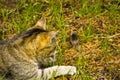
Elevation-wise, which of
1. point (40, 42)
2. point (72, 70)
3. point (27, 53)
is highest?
point (40, 42)

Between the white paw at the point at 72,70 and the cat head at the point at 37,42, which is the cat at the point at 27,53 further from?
the white paw at the point at 72,70

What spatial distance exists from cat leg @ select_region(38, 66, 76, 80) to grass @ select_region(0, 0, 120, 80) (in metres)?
0.05

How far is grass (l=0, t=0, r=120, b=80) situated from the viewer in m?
3.92

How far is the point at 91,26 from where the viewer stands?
4.34 m

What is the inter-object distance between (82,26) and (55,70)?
0.89 metres

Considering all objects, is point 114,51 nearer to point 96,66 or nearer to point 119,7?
point 96,66

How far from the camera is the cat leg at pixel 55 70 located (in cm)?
373

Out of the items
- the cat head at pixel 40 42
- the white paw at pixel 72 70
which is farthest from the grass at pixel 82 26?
the cat head at pixel 40 42

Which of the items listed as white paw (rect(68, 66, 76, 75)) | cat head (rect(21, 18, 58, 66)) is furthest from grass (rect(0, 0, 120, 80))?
cat head (rect(21, 18, 58, 66))

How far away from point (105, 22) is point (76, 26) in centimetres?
35

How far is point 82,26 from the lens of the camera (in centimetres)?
448

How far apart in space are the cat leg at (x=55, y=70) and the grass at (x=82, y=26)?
2.0 inches

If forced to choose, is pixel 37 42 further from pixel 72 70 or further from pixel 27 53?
pixel 72 70

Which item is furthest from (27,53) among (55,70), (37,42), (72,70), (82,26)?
(82,26)
